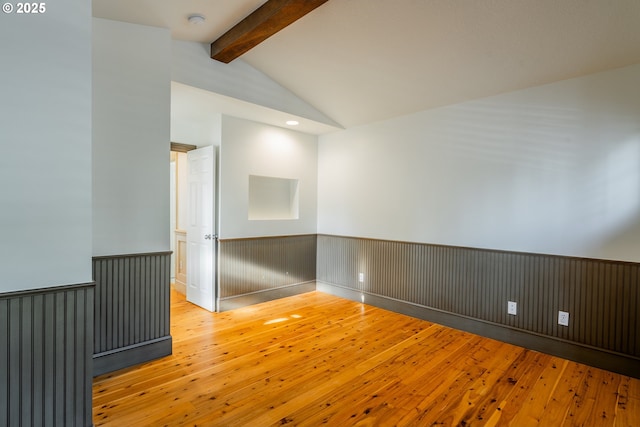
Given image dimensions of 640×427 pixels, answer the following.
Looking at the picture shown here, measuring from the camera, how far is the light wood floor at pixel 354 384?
6.86ft

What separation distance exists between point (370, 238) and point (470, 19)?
2804 mm

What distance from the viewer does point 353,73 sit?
3.46 m

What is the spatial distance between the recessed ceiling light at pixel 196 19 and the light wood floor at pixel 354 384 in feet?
9.56

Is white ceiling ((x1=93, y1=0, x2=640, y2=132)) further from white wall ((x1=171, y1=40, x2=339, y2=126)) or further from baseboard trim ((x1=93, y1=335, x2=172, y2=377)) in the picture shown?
baseboard trim ((x1=93, y1=335, x2=172, y2=377))

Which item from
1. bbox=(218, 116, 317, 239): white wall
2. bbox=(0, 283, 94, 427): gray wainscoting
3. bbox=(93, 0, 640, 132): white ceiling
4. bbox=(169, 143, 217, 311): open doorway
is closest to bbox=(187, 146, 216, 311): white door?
bbox=(169, 143, 217, 311): open doorway

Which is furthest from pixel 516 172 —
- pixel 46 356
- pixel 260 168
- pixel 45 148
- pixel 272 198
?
pixel 46 356

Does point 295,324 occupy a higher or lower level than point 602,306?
lower

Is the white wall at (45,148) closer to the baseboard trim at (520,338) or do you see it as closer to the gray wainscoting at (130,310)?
the gray wainscoting at (130,310)

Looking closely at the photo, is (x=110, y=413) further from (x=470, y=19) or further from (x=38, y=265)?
(x=470, y=19)

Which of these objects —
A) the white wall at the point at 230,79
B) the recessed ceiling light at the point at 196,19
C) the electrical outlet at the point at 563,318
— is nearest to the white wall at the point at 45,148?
the recessed ceiling light at the point at 196,19

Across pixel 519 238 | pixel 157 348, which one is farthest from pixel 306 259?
pixel 519 238

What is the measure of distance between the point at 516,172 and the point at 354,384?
8.28 feet

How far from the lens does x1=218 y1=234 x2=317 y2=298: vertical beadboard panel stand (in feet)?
13.8

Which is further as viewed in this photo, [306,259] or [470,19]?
[306,259]
